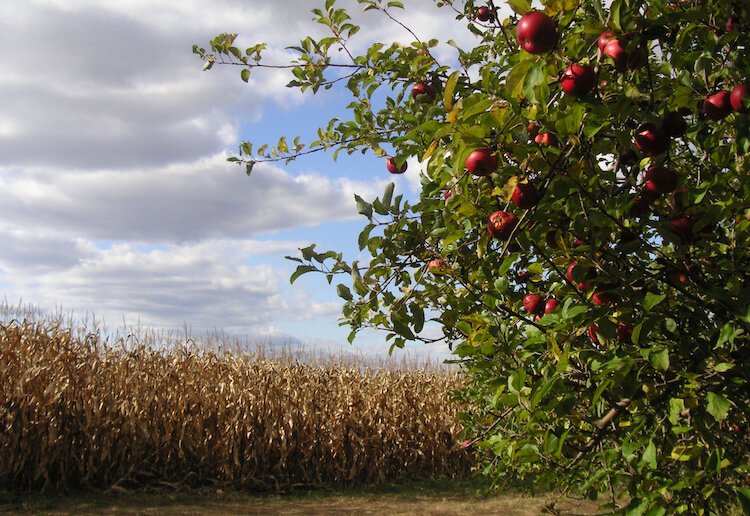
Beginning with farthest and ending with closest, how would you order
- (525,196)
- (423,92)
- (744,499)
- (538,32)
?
(423,92)
(744,499)
(525,196)
(538,32)

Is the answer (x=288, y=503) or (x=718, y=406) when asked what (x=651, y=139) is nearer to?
(x=718, y=406)

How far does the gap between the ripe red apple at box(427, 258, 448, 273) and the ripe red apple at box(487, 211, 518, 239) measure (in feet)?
2.25

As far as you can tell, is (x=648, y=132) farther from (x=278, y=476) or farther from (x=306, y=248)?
(x=278, y=476)

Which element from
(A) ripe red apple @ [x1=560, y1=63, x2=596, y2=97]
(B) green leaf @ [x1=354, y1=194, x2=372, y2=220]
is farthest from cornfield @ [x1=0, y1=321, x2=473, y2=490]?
(A) ripe red apple @ [x1=560, y1=63, x2=596, y2=97]

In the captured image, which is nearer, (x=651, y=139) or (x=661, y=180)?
(x=651, y=139)

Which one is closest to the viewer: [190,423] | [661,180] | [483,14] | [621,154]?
[621,154]

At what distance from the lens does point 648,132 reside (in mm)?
2209

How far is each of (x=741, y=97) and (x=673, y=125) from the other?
22 centimetres

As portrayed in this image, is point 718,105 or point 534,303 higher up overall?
point 718,105

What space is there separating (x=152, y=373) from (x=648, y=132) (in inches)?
332

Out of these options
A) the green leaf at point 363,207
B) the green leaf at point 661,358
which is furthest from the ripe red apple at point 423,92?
the green leaf at point 661,358

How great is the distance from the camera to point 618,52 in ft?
6.36

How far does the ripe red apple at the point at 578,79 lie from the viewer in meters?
1.96

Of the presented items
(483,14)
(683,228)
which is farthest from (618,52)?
(483,14)
